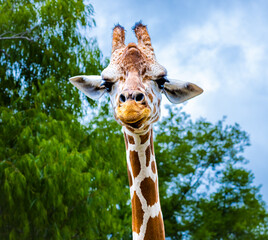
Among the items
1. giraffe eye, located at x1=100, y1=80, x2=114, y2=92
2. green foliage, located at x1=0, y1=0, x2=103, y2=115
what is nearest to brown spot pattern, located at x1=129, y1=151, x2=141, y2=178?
giraffe eye, located at x1=100, y1=80, x2=114, y2=92

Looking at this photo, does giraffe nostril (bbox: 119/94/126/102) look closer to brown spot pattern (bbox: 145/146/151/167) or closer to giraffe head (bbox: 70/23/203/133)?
giraffe head (bbox: 70/23/203/133)

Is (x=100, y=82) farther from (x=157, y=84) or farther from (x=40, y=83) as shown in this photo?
(x=40, y=83)

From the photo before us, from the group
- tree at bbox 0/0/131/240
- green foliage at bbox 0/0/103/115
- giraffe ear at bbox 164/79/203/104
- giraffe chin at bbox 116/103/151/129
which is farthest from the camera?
green foliage at bbox 0/0/103/115

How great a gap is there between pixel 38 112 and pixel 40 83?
3.36ft

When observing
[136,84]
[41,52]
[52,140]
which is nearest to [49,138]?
[52,140]

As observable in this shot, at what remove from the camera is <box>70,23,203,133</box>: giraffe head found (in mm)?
2131

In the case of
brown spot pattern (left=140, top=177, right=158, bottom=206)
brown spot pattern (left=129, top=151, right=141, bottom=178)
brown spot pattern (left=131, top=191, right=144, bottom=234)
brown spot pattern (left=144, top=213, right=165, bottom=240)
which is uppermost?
brown spot pattern (left=129, top=151, right=141, bottom=178)

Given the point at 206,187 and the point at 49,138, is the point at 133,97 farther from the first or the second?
the point at 206,187

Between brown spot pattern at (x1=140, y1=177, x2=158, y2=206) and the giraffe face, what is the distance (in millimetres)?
344

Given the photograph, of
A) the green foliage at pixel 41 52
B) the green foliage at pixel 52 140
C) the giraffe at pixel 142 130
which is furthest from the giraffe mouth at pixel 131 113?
the green foliage at pixel 41 52

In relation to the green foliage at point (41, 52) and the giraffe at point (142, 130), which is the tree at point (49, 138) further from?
the giraffe at point (142, 130)

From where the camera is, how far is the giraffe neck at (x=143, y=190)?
2475 mm

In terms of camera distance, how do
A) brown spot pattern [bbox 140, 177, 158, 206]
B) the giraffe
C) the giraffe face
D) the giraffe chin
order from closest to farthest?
the giraffe chin → the giraffe face → the giraffe → brown spot pattern [bbox 140, 177, 158, 206]

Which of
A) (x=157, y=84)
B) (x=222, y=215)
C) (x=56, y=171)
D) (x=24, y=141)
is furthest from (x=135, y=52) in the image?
(x=222, y=215)
